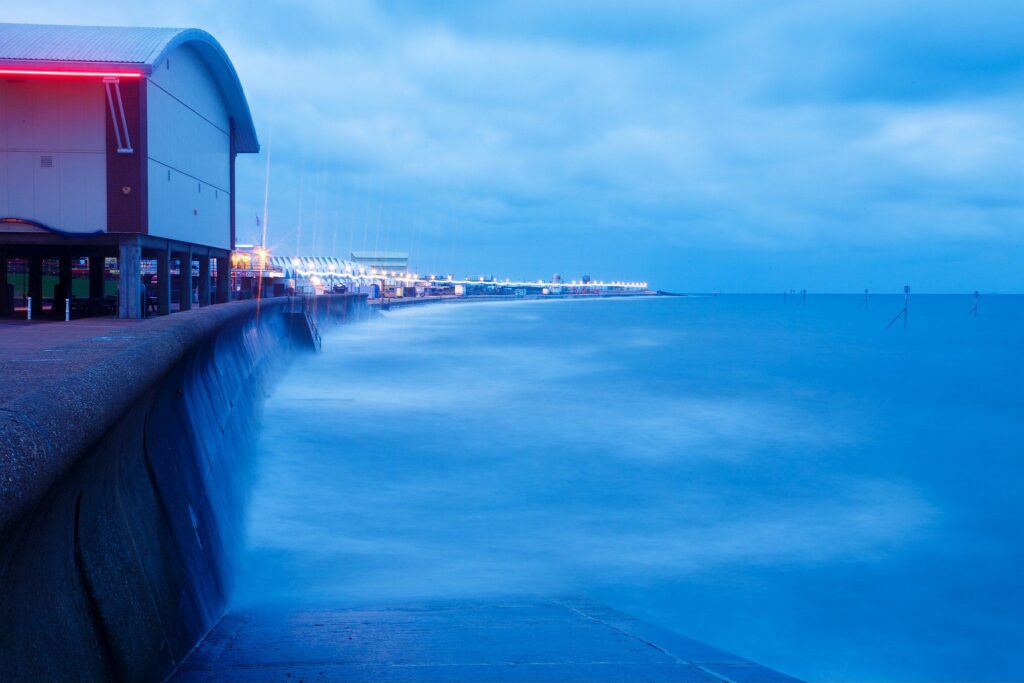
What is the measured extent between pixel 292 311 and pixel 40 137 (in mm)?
19859

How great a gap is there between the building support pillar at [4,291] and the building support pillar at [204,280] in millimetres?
5962

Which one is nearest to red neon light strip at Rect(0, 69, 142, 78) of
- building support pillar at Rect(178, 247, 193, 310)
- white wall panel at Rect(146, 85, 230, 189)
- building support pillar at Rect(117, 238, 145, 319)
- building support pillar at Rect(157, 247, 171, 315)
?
white wall panel at Rect(146, 85, 230, 189)

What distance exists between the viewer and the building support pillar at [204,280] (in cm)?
2800

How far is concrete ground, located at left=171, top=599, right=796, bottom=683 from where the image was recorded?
5.66 metres

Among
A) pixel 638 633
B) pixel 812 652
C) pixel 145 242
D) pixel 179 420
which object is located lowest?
pixel 812 652

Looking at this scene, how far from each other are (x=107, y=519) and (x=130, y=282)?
16.1 metres

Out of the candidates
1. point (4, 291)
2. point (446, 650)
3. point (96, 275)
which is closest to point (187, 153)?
point (4, 291)

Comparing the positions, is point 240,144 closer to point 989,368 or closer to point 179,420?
point 179,420

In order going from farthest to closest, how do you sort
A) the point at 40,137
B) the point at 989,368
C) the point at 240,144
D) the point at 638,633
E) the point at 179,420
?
the point at 989,368 → the point at 240,144 → the point at 40,137 → the point at 179,420 → the point at 638,633

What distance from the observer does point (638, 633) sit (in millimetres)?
7957

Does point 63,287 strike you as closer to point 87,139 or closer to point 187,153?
point 187,153

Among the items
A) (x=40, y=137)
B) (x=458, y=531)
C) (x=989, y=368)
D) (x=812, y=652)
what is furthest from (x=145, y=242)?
(x=989, y=368)

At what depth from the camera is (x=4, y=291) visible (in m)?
22.7

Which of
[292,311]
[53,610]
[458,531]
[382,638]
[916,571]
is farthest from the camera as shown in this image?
[292,311]
